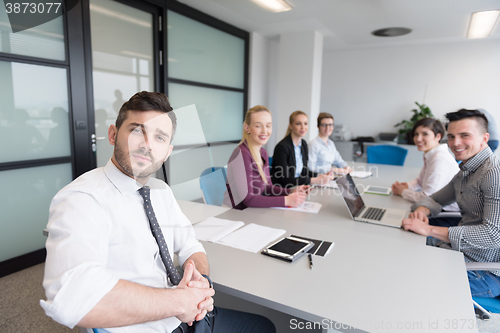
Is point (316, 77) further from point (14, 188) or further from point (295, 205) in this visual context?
point (14, 188)

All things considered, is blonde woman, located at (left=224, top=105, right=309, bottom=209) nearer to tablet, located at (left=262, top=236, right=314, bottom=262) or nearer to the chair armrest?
tablet, located at (left=262, top=236, right=314, bottom=262)

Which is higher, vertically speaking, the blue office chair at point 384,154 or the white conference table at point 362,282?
the blue office chair at point 384,154

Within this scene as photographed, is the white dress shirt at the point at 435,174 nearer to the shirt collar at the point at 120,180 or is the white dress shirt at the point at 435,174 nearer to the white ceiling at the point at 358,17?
the shirt collar at the point at 120,180

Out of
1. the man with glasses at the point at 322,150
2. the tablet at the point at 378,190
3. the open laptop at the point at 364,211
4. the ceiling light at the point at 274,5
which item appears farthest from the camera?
the ceiling light at the point at 274,5

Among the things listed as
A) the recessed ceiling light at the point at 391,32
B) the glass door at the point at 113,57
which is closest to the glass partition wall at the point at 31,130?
the glass door at the point at 113,57

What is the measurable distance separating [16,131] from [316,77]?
4411 mm

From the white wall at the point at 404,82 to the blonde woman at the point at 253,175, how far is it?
472cm

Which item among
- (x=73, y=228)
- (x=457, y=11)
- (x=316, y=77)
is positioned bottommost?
(x=73, y=228)

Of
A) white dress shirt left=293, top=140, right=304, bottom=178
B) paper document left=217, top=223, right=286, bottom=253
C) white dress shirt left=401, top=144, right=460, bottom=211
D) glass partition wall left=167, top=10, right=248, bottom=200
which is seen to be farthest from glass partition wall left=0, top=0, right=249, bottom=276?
white dress shirt left=401, top=144, right=460, bottom=211

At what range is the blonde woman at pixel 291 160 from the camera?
2.77m

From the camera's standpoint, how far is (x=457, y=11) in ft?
12.8

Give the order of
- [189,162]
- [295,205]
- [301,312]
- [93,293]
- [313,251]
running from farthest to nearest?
[295,205] → [189,162] → [313,251] → [301,312] → [93,293]

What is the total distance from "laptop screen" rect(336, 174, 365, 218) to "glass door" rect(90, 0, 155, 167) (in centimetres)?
220

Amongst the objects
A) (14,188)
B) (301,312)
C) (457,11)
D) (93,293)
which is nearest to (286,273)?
(301,312)
